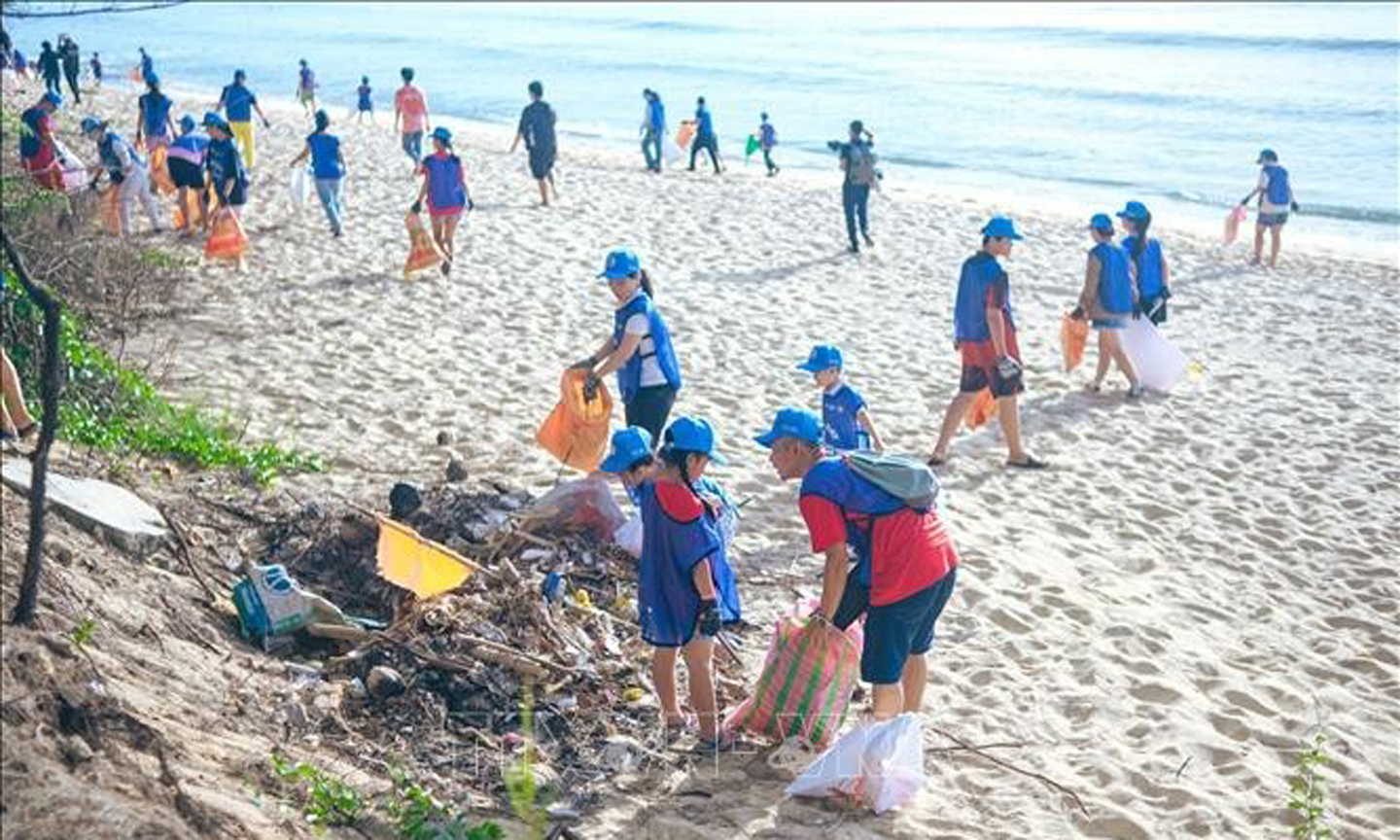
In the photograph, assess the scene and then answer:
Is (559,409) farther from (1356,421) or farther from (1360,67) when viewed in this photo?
(1360,67)

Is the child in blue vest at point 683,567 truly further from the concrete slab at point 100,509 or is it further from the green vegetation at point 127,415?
the green vegetation at point 127,415

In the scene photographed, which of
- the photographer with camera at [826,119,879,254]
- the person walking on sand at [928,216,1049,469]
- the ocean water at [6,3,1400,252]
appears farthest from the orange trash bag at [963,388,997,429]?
the ocean water at [6,3,1400,252]

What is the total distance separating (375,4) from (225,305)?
3442 inches

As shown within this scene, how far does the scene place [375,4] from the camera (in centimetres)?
9412

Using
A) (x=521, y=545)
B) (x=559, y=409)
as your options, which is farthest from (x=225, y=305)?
(x=521, y=545)

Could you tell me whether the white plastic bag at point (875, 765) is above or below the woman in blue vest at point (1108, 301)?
below

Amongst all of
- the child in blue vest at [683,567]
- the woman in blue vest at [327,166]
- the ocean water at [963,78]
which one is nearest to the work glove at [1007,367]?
the child in blue vest at [683,567]

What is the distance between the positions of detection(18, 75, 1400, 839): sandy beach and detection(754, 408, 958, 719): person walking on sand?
613 mm

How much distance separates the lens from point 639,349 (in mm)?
7773

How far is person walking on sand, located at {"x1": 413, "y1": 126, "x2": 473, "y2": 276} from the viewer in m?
13.8

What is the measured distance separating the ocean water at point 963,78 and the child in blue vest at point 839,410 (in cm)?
1761

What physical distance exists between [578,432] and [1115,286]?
4.81 meters

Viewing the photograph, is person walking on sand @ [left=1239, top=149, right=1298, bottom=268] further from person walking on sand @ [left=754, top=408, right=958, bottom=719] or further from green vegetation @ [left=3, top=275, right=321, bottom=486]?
person walking on sand @ [left=754, top=408, right=958, bottom=719]

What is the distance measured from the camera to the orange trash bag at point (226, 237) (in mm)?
13141
